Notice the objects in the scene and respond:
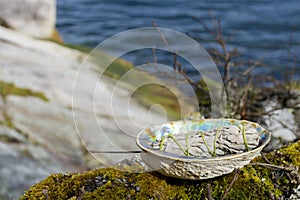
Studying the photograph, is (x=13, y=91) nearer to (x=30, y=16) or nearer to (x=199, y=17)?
(x=30, y=16)

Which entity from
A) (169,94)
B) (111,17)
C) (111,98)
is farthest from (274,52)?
(111,98)

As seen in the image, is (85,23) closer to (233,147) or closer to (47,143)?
(47,143)

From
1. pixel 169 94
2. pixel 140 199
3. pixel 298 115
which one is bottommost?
pixel 169 94

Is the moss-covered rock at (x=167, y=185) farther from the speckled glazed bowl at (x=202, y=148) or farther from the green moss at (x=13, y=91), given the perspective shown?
the green moss at (x=13, y=91)

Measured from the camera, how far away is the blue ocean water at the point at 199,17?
802cm

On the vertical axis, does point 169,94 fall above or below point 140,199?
below

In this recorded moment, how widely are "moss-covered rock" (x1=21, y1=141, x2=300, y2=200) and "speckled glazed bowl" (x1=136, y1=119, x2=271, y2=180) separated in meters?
0.07

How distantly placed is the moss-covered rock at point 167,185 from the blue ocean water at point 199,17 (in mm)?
5343

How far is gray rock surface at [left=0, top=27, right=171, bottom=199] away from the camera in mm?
3709

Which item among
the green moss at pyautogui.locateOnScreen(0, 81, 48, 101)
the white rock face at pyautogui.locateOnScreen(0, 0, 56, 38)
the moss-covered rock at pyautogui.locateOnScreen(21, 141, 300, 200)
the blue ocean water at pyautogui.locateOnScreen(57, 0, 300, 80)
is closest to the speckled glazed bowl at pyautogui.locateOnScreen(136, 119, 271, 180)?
the moss-covered rock at pyautogui.locateOnScreen(21, 141, 300, 200)

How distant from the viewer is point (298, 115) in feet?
12.5

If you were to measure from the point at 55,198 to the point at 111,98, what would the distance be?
2686mm

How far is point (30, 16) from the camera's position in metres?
6.93

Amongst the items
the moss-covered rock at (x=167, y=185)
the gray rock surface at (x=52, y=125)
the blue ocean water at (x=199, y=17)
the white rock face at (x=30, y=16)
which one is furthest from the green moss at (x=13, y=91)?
the blue ocean water at (x=199, y=17)
